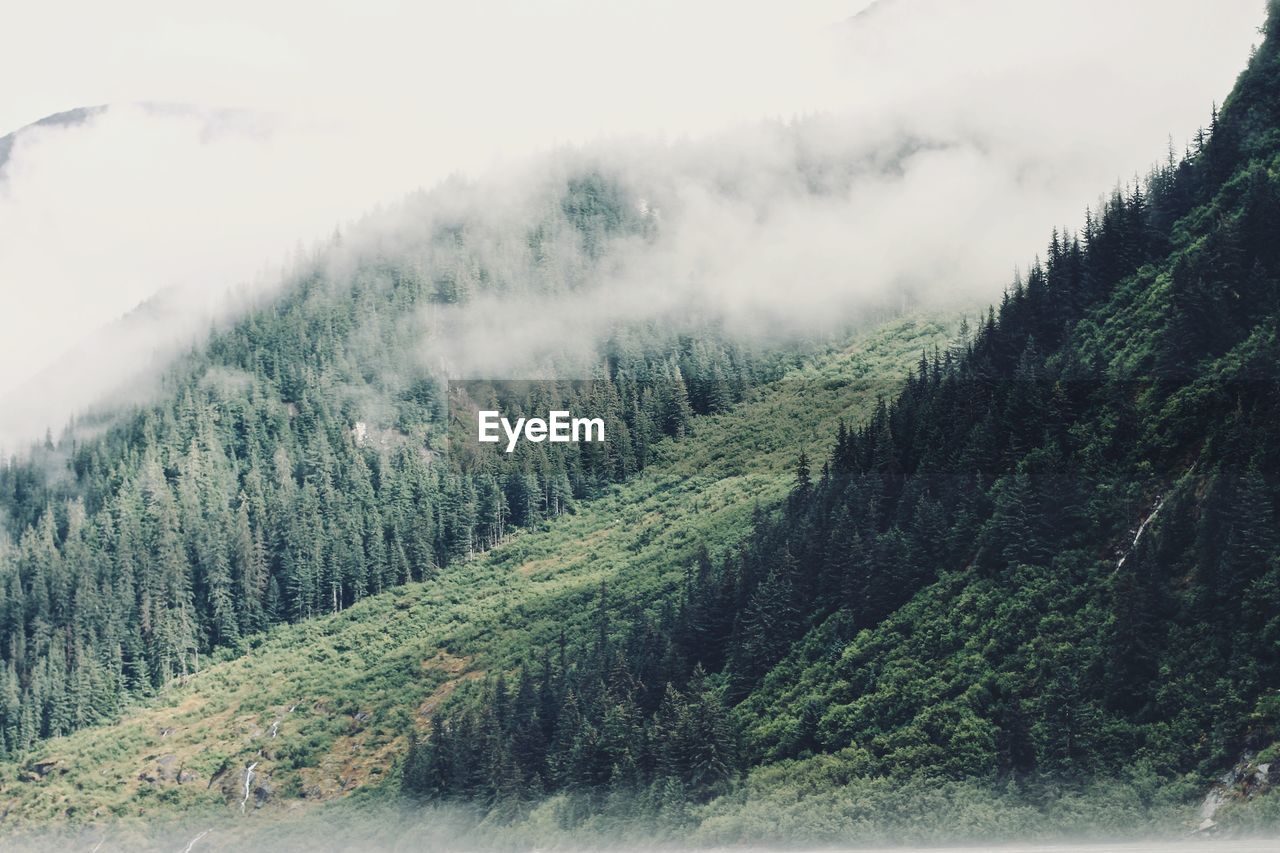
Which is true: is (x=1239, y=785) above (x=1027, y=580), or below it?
below

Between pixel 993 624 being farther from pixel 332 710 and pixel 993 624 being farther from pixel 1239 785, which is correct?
pixel 332 710

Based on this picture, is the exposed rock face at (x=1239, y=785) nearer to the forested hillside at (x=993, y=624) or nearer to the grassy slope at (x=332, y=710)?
the forested hillside at (x=993, y=624)

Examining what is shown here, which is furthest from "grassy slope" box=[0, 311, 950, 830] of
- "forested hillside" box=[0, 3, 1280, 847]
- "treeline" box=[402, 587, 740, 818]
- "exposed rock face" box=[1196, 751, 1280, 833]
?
"exposed rock face" box=[1196, 751, 1280, 833]

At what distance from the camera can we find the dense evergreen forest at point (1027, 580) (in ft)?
338

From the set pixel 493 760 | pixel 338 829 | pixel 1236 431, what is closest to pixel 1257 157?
pixel 1236 431

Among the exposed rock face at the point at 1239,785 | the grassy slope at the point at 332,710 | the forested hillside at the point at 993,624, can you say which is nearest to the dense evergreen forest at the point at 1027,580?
the forested hillside at the point at 993,624

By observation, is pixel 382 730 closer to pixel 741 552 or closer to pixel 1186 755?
pixel 741 552

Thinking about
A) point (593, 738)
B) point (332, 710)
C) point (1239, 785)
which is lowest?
point (332, 710)

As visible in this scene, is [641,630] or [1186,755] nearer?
[1186,755]

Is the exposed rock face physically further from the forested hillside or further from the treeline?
the treeline

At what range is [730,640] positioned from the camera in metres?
137

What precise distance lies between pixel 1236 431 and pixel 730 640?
153ft

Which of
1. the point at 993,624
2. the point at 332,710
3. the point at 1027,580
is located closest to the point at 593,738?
the point at 993,624

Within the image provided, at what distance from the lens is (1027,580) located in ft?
376
